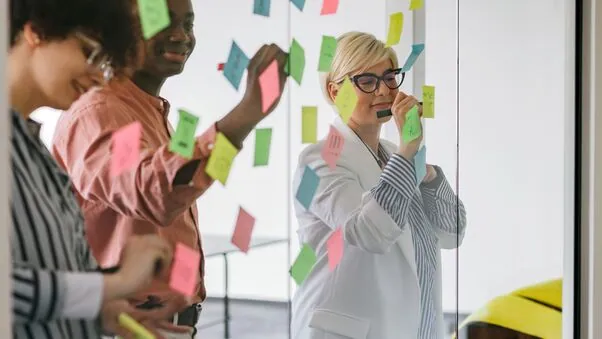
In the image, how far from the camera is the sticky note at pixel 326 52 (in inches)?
66.6

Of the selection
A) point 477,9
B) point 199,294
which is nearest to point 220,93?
point 199,294

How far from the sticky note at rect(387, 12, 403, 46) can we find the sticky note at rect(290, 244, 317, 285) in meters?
0.58

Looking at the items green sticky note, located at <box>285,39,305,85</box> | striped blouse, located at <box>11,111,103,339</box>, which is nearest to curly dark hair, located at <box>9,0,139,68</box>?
striped blouse, located at <box>11,111,103,339</box>

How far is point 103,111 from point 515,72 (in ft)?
5.83

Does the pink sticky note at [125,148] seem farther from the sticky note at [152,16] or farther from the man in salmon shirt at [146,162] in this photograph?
the sticky note at [152,16]

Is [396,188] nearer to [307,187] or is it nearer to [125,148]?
[307,187]

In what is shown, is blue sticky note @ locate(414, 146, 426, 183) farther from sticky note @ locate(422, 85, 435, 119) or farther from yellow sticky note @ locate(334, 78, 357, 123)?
yellow sticky note @ locate(334, 78, 357, 123)

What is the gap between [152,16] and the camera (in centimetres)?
119

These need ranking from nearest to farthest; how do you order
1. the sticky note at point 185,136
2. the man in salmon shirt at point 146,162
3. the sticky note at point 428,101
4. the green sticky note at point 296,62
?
the man in salmon shirt at point 146,162, the sticky note at point 185,136, the green sticky note at point 296,62, the sticky note at point 428,101

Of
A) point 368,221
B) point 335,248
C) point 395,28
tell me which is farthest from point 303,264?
point 395,28

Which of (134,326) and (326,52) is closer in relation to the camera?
(134,326)

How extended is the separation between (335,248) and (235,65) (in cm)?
57

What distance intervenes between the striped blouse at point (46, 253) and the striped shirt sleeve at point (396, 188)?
923 mm

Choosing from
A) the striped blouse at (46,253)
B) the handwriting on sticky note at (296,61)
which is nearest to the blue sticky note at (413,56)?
the handwriting on sticky note at (296,61)
